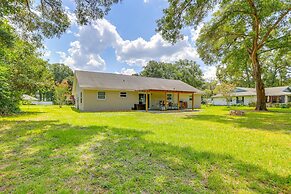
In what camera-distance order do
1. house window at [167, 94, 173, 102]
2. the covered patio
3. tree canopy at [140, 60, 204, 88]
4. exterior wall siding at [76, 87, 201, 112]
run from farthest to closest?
tree canopy at [140, 60, 204, 88]
house window at [167, 94, 173, 102]
the covered patio
exterior wall siding at [76, 87, 201, 112]

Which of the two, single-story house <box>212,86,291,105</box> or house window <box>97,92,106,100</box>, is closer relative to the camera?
house window <box>97,92,106,100</box>

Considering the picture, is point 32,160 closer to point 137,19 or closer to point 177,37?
point 177,37

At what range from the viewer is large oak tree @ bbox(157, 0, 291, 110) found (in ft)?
31.4

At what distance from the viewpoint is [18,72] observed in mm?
14148

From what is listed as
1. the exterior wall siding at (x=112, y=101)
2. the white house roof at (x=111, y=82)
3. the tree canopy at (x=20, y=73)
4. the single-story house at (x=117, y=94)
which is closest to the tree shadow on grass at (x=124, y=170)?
the tree canopy at (x=20, y=73)

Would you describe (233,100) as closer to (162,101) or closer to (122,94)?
(162,101)

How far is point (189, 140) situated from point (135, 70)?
1785 inches

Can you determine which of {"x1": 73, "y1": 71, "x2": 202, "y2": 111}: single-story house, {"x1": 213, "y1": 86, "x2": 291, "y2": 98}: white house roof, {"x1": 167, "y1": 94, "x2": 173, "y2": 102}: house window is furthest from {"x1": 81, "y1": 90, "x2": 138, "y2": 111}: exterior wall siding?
{"x1": 213, "y1": 86, "x2": 291, "y2": 98}: white house roof

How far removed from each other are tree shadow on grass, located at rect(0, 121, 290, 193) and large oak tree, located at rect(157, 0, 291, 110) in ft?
23.1

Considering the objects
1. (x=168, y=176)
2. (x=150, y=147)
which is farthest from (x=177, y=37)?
(x=168, y=176)

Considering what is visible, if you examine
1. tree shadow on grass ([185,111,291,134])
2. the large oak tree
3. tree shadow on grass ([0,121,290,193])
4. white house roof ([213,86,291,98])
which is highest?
the large oak tree

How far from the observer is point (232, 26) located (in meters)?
17.3

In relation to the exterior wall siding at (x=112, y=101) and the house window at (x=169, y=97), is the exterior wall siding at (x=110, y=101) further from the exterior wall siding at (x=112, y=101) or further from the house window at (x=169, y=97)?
the house window at (x=169, y=97)

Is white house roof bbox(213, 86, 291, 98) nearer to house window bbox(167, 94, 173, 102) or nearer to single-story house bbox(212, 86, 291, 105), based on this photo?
single-story house bbox(212, 86, 291, 105)
